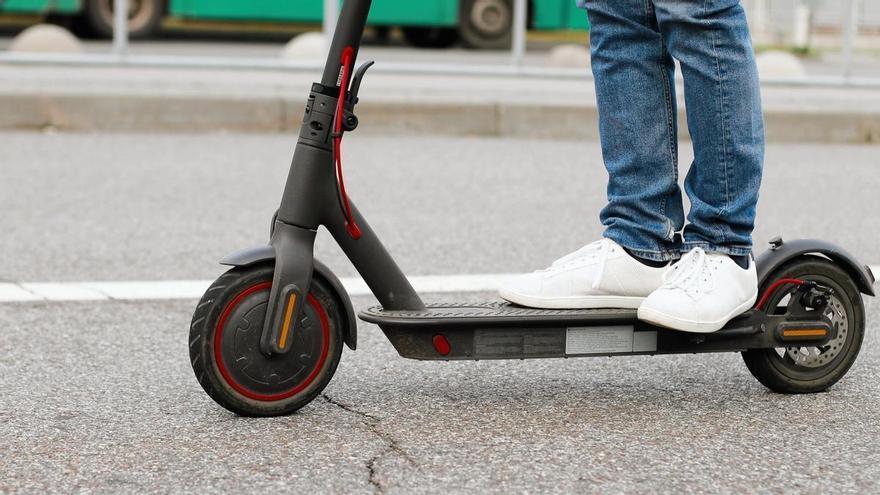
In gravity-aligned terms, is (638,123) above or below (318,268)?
above

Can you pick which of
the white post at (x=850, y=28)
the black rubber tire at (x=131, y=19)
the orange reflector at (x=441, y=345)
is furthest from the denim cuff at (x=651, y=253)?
the black rubber tire at (x=131, y=19)

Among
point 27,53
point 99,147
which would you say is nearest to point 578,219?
point 99,147

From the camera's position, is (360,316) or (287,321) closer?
(287,321)

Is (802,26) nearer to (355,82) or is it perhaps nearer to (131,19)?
(131,19)

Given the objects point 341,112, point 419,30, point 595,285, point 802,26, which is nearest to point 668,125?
point 595,285

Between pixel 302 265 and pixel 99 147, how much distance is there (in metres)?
4.87

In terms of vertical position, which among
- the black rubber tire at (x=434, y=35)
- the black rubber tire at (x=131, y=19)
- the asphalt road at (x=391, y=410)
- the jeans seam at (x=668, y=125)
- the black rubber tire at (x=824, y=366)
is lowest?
the black rubber tire at (x=434, y=35)

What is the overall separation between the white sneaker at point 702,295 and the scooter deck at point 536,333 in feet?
0.21

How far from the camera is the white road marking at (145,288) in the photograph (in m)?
4.14

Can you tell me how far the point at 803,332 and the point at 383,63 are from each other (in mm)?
7243

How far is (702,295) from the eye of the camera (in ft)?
9.57

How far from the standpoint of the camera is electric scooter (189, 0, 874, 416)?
2773 millimetres

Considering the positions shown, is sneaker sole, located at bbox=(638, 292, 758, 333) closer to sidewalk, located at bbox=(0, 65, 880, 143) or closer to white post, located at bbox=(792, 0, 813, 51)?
sidewalk, located at bbox=(0, 65, 880, 143)

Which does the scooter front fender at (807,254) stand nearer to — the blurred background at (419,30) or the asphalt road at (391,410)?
the asphalt road at (391,410)
